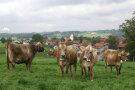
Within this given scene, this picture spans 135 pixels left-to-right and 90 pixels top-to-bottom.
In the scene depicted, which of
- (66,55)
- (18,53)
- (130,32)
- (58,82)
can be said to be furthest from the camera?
(130,32)

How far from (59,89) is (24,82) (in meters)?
2.47

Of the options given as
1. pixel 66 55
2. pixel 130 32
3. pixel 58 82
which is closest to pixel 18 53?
pixel 66 55

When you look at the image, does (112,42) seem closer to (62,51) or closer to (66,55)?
(66,55)

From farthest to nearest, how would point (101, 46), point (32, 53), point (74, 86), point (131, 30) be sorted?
point (101, 46)
point (131, 30)
point (32, 53)
point (74, 86)

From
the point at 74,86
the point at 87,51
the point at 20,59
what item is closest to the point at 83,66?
the point at 87,51

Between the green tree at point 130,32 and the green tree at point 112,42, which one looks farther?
the green tree at point 112,42

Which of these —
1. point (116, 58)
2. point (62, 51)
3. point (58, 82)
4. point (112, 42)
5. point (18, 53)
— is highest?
point (62, 51)

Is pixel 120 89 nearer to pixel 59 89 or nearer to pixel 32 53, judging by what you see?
pixel 59 89

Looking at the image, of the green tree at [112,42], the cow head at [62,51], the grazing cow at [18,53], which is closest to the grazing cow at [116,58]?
the cow head at [62,51]

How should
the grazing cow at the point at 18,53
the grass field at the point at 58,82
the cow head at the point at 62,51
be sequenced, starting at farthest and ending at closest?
the grazing cow at the point at 18,53 < the cow head at the point at 62,51 < the grass field at the point at 58,82

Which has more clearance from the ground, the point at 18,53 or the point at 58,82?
the point at 18,53

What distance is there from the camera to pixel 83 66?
1138 centimetres

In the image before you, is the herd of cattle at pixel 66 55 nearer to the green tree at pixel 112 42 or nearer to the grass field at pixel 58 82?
the grass field at pixel 58 82

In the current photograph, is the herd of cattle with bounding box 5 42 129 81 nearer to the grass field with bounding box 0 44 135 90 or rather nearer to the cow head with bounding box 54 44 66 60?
the cow head with bounding box 54 44 66 60
